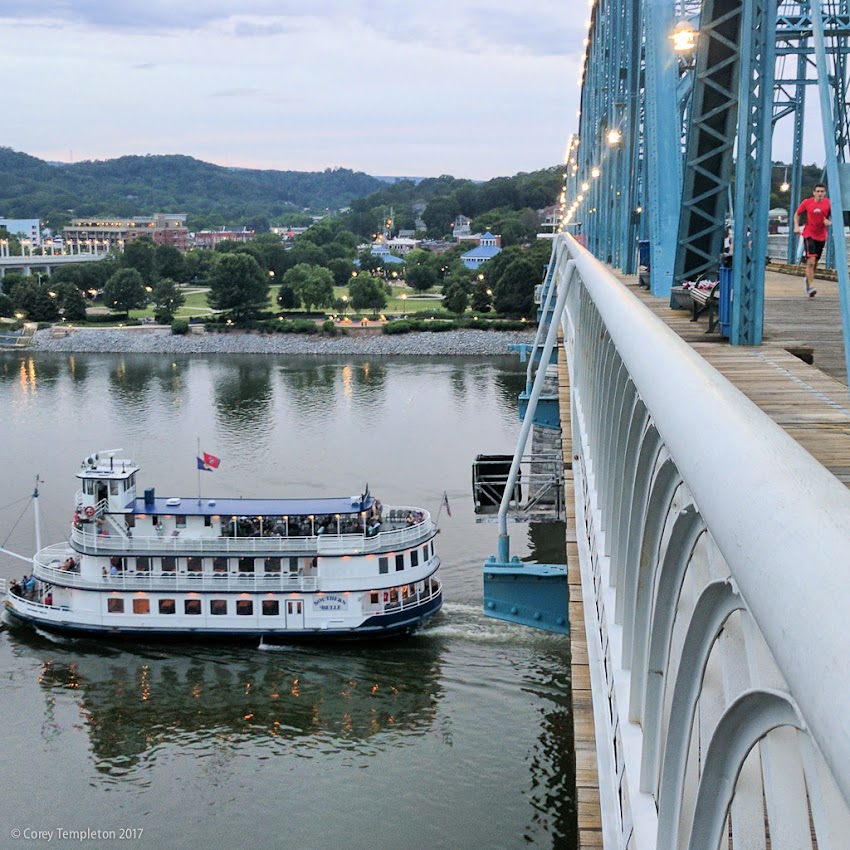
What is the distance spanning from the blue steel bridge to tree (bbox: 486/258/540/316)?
190 feet

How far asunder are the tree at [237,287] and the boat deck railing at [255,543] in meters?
49.9

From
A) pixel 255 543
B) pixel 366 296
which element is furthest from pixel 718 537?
pixel 366 296

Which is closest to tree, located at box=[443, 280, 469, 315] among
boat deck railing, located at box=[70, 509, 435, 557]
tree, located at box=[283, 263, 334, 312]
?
tree, located at box=[283, 263, 334, 312]

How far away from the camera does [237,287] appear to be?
7056cm

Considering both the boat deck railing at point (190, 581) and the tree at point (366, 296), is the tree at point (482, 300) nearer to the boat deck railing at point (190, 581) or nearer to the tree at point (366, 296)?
the tree at point (366, 296)

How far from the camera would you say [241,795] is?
13.7m

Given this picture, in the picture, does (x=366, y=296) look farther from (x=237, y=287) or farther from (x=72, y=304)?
(x=72, y=304)

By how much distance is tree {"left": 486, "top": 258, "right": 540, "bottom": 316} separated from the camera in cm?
6656

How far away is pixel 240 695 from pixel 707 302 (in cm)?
1135

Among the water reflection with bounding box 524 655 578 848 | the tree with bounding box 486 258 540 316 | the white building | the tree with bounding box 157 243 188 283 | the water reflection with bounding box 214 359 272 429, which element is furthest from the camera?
the white building

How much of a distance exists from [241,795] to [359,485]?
557 inches

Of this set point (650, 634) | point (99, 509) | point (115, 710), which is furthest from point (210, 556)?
point (650, 634)

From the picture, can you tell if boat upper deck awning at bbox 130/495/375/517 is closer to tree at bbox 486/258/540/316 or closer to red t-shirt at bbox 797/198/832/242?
red t-shirt at bbox 797/198/832/242

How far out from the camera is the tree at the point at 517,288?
66562 millimetres
